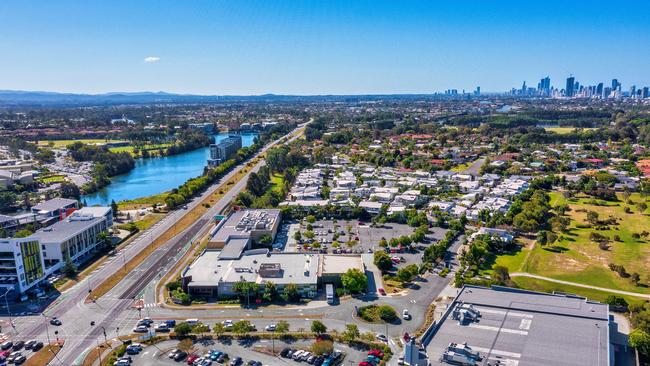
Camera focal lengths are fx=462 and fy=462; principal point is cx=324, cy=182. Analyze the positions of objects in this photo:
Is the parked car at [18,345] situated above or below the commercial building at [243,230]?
below

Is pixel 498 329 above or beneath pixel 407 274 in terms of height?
above

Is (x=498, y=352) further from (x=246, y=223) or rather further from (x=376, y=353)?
(x=246, y=223)

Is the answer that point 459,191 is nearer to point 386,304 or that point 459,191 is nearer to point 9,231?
point 386,304

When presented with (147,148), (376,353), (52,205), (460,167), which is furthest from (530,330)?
(147,148)

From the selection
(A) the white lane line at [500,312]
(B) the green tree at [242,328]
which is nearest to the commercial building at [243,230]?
(B) the green tree at [242,328]

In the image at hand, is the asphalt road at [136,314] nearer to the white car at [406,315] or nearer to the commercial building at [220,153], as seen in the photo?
the white car at [406,315]

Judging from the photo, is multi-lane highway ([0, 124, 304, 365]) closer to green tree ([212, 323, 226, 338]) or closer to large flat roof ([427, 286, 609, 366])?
green tree ([212, 323, 226, 338])
